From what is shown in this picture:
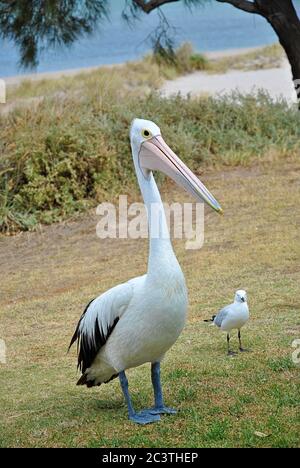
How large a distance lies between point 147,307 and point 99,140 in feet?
20.4

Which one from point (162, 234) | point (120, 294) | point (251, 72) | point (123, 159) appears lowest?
point (251, 72)

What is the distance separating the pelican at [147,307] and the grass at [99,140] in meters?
5.23

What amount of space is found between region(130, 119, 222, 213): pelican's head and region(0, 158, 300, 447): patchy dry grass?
3.67 ft

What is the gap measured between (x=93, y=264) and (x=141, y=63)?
1531 centimetres

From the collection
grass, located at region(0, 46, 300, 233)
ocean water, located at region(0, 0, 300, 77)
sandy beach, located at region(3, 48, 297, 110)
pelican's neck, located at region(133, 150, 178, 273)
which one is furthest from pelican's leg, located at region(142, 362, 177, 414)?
ocean water, located at region(0, 0, 300, 77)

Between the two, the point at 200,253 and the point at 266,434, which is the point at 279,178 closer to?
the point at 200,253

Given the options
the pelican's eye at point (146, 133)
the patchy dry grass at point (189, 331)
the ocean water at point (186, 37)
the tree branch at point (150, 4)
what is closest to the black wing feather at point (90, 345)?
the patchy dry grass at point (189, 331)

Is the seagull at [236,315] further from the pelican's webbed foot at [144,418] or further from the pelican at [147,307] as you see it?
the pelican's webbed foot at [144,418]

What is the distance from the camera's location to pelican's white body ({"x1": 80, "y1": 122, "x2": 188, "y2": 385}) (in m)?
4.16

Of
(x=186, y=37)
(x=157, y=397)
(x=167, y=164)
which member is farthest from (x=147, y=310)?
(x=186, y=37)

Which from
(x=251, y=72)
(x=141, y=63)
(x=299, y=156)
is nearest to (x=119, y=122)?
(x=299, y=156)

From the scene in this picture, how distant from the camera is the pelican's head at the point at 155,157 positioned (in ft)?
14.1

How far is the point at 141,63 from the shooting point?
2311cm

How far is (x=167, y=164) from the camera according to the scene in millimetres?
4340
